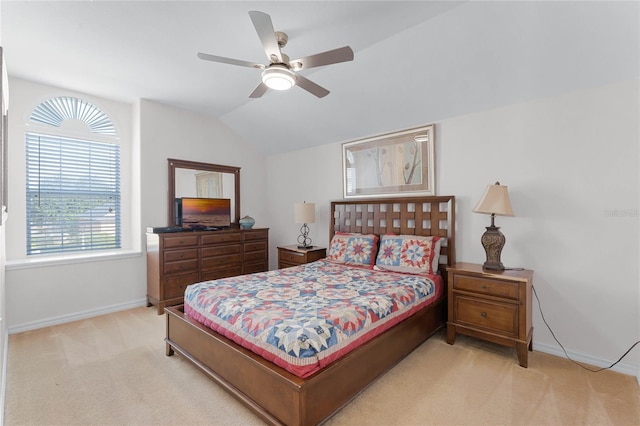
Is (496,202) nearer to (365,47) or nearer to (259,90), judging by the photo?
(365,47)

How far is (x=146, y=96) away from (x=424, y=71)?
11.6 ft

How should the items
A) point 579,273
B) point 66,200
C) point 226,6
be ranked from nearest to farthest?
point 226,6 < point 579,273 < point 66,200

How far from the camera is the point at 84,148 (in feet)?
13.3

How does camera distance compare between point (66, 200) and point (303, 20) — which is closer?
point (303, 20)

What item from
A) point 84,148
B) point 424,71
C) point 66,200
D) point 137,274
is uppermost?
point 424,71

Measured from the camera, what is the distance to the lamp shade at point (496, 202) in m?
2.75

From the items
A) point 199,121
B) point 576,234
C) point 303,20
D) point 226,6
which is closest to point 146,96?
point 199,121

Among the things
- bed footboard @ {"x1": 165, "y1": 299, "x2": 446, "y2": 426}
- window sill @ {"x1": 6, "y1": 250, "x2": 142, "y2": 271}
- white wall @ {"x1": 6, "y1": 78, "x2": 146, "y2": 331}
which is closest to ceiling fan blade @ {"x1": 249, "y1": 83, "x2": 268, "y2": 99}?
bed footboard @ {"x1": 165, "y1": 299, "x2": 446, "y2": 426}

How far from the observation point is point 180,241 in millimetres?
4039

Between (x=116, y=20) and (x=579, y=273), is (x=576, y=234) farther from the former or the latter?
(x=116, y=20)

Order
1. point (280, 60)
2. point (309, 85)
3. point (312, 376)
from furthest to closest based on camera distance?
point (309, 85), point (280, 60), point (312, 376)

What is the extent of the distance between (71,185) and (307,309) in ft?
12.3

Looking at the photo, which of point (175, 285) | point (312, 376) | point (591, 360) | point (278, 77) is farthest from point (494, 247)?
point (175, 285)

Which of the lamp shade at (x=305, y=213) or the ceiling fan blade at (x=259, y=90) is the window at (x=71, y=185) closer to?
the lamp shade at (x=305, y=213)
